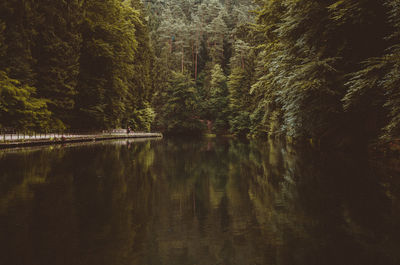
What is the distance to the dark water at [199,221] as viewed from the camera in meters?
3.46

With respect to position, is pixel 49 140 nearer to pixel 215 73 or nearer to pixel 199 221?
pixel 199 221

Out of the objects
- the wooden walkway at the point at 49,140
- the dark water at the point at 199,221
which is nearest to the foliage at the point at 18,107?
the wooden walkway at the point at 49,140

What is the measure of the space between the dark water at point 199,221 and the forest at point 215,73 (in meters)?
3.57

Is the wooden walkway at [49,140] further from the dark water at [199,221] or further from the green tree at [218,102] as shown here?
the green tree at [218,102]

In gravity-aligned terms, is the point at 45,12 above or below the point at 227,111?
above

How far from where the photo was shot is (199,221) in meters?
4.79

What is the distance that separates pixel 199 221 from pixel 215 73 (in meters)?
73.7

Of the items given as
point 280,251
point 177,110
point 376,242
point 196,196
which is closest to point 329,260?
point 280,251

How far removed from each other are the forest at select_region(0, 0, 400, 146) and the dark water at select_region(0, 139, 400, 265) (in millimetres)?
3573

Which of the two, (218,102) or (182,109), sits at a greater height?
(218,102)

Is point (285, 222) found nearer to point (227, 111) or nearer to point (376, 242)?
point (376, 242)

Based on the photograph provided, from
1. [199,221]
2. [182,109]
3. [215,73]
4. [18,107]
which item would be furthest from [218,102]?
[199,221]

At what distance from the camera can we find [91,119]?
39031mm

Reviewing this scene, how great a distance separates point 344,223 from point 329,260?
149 cm
